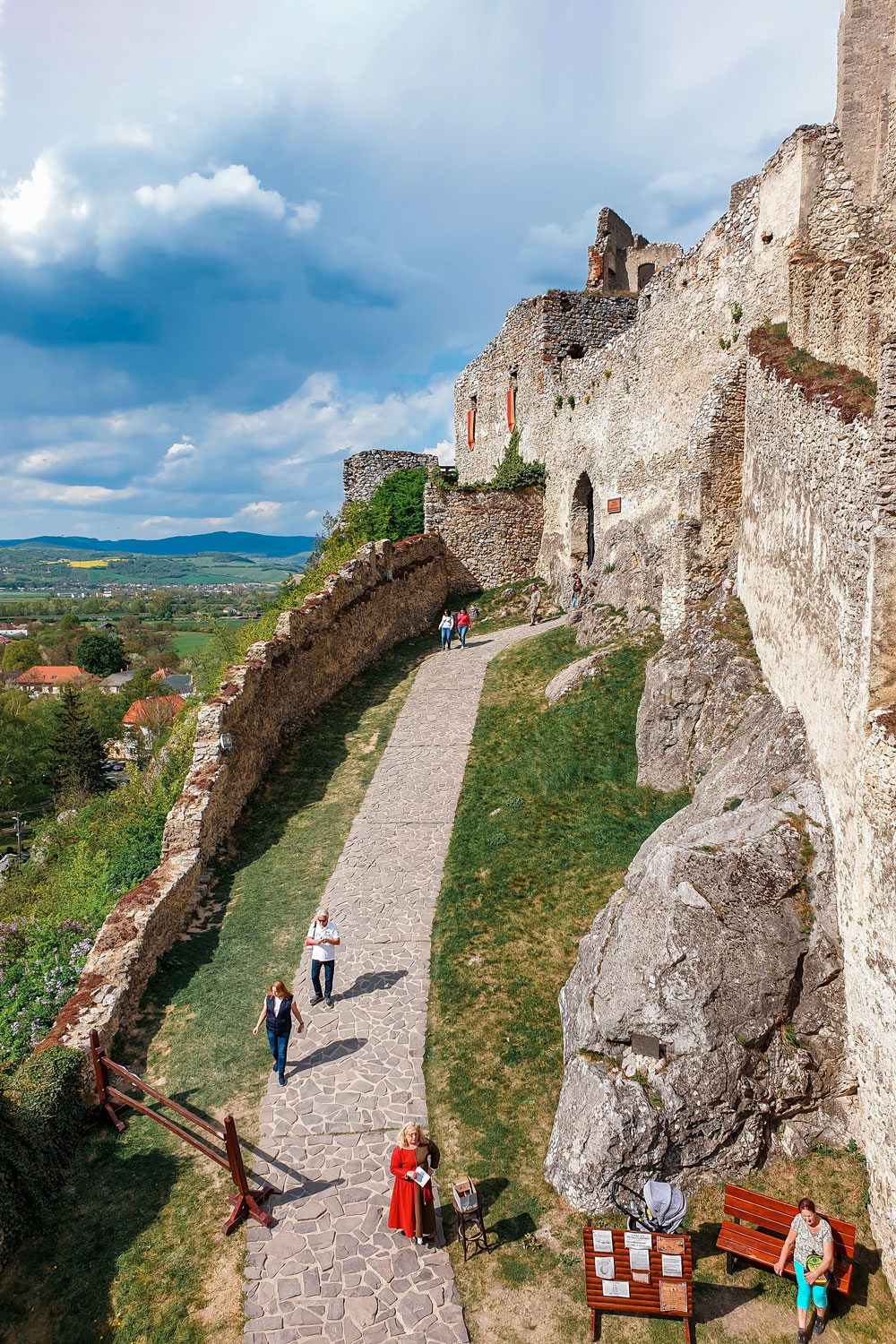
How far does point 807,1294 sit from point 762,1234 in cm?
49

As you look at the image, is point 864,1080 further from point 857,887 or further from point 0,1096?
point 0,1096

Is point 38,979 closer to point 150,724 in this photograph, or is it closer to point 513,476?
point 513,476

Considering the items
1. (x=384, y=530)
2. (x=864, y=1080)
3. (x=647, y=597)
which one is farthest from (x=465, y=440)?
(x=864, y=1080)

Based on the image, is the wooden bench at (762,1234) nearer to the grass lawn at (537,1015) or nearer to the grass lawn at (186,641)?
the grass lawn at (537,1015)

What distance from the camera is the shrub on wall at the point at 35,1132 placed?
650cm

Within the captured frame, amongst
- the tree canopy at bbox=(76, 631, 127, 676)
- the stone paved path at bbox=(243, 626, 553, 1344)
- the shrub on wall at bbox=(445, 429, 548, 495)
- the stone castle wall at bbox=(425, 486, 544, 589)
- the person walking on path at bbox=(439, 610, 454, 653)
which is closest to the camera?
the stone paved path at bbox=(243, 626, 553, 1344)

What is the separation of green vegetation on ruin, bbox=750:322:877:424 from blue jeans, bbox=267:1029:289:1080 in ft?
28.3

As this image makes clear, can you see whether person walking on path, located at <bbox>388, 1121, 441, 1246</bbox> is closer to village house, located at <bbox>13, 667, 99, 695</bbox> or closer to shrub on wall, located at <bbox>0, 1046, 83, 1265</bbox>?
shrub on wall, located at <bbox>0, 1046, 83, 1265</bbox>

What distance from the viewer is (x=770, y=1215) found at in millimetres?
6086

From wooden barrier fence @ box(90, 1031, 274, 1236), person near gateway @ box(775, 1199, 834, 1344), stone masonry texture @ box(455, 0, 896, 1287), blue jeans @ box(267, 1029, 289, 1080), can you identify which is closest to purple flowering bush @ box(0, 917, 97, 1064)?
wooden barrier fence @ box(90, 1031, 274, 1236)

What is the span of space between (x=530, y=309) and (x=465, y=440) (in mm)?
7657

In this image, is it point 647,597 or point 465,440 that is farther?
point 465,440

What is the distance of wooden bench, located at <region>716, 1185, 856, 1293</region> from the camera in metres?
5.85

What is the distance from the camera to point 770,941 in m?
7.22
